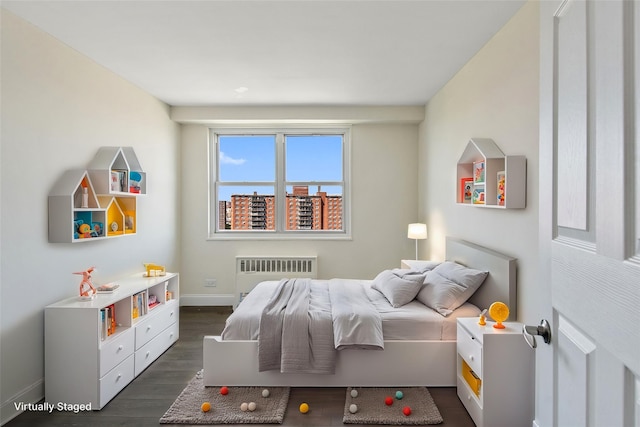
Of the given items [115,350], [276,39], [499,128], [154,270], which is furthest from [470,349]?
[154,270]

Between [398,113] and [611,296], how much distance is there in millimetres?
4379

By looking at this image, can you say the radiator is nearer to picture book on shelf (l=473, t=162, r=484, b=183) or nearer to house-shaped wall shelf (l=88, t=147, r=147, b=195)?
house-shaped wall shelf (l=88, t=147, r=147, b=195)

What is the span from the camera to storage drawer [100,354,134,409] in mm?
2580

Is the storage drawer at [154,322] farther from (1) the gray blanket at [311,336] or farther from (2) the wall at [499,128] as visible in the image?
(2) the wall at [499,128]

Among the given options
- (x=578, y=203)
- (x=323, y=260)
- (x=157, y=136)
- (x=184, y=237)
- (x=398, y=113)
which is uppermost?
(x=398, y=113)

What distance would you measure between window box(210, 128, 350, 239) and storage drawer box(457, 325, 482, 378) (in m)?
2.83

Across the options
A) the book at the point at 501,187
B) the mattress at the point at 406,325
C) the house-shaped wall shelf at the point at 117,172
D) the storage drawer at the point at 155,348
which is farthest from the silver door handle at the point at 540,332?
the house-shaped wall shelf at the point at 117,172

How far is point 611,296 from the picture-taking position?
746 millimetres

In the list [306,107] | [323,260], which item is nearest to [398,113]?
[306,107]

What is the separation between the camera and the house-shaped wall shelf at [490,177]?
2.44m

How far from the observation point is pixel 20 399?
8.07 feet

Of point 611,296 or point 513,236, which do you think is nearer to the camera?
point 611,296

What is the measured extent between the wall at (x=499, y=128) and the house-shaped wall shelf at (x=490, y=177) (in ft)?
0.21

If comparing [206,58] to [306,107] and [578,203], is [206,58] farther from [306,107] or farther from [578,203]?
[578,203]
